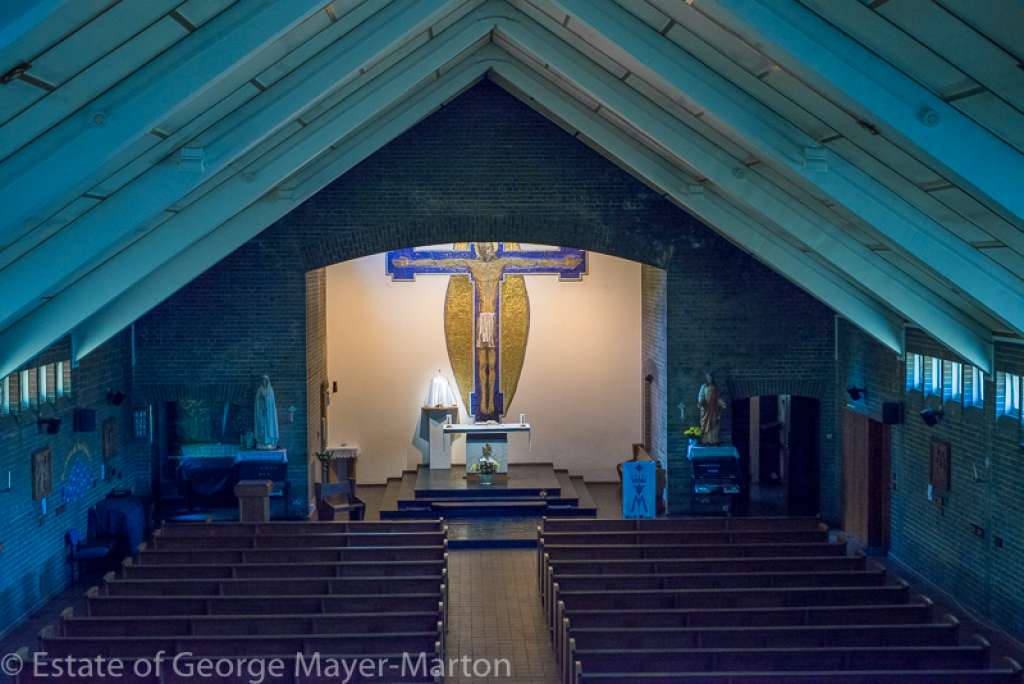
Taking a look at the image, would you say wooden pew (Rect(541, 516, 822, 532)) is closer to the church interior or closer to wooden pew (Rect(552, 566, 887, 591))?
the church interior

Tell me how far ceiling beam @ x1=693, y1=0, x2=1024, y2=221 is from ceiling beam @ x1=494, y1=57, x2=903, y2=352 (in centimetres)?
660

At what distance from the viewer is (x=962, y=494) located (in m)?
13.5

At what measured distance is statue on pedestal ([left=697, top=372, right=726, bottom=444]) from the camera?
17.3 m

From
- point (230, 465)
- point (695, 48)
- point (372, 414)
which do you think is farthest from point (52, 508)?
point (695, 48)

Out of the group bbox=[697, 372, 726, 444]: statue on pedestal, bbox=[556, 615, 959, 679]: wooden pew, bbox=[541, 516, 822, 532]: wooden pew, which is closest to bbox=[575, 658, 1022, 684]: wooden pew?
bbox=[556, 615, 959, 679]: wooden pew

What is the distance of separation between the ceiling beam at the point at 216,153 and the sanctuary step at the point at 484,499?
8.54 metres

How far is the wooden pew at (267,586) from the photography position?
457 inches

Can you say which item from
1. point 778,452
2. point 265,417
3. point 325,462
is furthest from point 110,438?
point 778,452

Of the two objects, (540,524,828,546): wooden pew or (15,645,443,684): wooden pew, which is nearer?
(15,645,443,684): wooden pew

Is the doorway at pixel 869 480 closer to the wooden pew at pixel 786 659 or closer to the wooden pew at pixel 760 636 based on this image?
the wooden pew at pixel 760 636

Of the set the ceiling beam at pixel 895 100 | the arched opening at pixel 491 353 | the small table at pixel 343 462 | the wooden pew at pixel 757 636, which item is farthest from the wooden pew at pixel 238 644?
the arched opening at pixel 491 353

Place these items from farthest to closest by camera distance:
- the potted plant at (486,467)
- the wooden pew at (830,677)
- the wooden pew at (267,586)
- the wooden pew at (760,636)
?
the potted plant at (486,467) → the wooden pew at (267,586) → the wooden pew at (760,636) → the wooden pew at (830,677)

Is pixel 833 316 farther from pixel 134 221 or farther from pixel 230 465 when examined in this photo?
pixel 134 221

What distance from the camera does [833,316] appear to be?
17.7 meters
